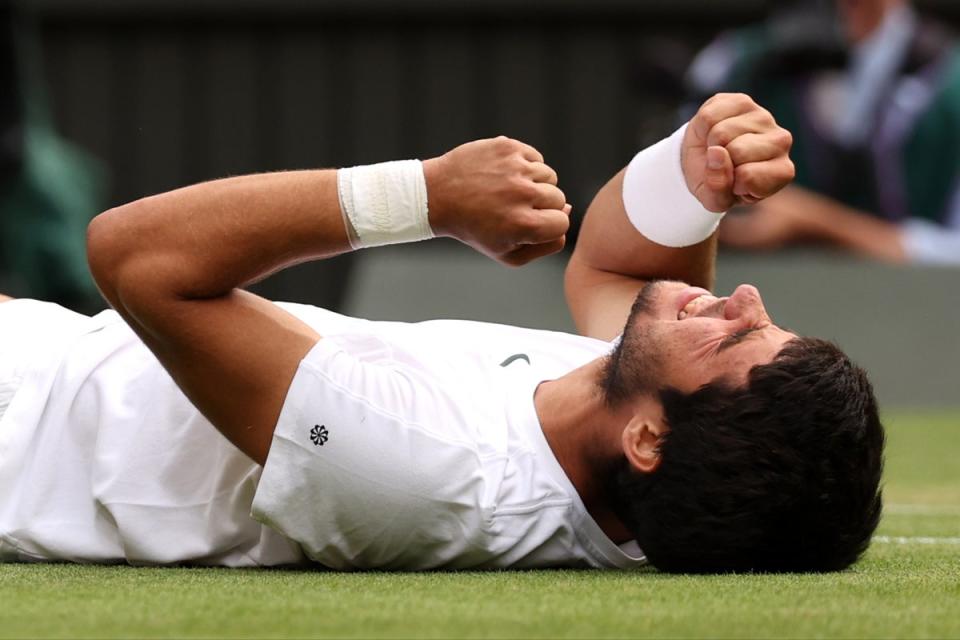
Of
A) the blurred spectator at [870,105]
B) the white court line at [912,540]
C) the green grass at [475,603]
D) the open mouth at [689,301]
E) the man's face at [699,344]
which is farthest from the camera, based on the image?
the blurred spectator at [870,105]

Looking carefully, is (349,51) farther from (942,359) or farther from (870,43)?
(942,359)

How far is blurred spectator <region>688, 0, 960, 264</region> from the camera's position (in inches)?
376

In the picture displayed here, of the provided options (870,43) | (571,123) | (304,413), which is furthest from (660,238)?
(571,123)

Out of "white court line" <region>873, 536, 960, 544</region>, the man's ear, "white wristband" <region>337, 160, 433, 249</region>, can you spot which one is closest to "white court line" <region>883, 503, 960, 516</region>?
"white court line" <region>873, 536, 960, 544</region>

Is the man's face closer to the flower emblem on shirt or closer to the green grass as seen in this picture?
the green grass

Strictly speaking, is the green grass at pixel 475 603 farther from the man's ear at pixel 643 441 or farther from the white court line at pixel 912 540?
the white court line at pixel 912 540

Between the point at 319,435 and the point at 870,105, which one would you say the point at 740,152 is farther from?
the point at 870,105

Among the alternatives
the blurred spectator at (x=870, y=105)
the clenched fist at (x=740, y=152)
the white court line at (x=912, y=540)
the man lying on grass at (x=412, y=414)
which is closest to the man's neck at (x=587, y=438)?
the man lying on grass at (x=412, y=414)

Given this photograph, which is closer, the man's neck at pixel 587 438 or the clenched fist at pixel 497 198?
the clenched fist at pixel 497 198

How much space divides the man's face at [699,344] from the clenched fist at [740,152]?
225 millimetres

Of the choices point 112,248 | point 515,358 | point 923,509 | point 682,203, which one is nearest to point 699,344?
point 515,358

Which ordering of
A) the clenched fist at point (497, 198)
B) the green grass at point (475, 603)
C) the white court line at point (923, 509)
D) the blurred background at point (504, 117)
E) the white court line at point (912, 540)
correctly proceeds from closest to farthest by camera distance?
the green grass at point (475, 603) < the clenched fist at point (497, 198) < the white court line at point (912, 540) < the white court line at point (923, 509) < the blurred background at point (504, 117)

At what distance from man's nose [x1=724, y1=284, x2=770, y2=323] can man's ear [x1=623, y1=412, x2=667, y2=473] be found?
8.7 inches

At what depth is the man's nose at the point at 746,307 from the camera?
282 cm
